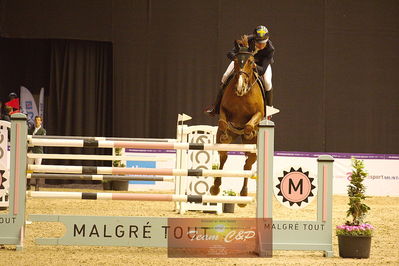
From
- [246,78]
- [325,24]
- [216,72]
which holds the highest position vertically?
[325,24]

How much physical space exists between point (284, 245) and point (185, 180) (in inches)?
131

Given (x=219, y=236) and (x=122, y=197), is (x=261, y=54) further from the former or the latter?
(x=122, y=197)

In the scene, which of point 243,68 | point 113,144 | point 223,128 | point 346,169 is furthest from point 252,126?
point 346,169

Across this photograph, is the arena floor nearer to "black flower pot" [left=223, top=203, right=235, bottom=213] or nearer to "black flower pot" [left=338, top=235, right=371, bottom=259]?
"black flower pot" [left=338, top=235, right=371, bottom=259]

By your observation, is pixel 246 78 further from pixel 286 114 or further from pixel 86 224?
pixel 286 114

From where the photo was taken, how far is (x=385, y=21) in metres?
13.2

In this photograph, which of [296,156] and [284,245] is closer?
[284,245]

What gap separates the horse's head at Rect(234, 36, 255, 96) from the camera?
5.42m

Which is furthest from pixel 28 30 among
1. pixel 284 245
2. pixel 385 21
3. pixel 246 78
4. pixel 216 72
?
pixel 284 245

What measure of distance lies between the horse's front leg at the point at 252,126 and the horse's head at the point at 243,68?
228mm

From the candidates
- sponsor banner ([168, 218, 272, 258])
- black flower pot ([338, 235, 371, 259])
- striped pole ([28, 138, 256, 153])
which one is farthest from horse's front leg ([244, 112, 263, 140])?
black flower pot ([338, 235, 371, 259])

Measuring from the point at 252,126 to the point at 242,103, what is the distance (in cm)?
26

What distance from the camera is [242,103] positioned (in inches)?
220

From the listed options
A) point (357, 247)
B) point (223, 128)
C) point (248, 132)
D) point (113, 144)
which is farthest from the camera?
point (223, 128)
